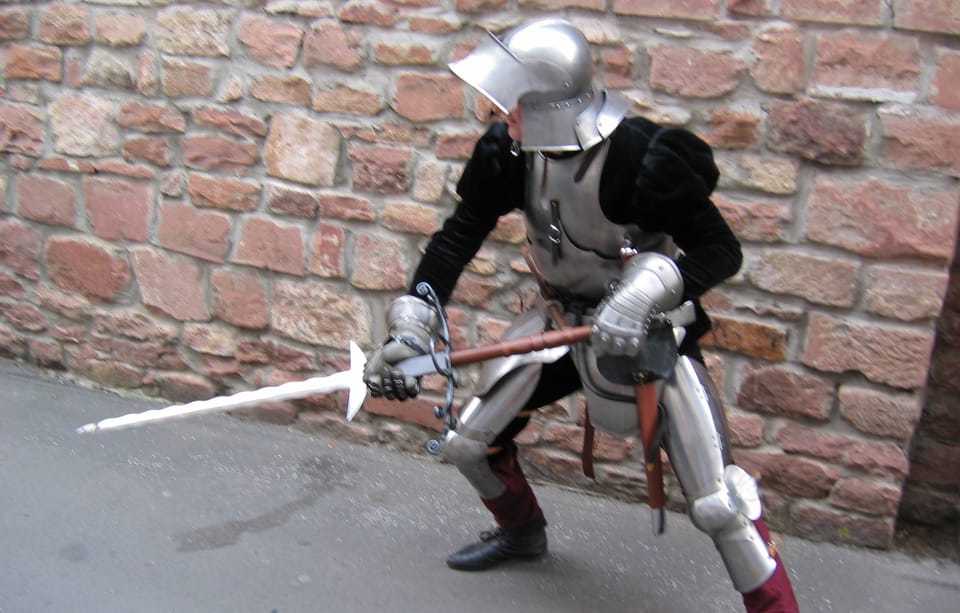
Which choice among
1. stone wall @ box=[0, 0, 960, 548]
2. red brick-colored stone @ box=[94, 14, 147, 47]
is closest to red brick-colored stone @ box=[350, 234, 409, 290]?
stone wall @ box=[0, 0, 960, 548]

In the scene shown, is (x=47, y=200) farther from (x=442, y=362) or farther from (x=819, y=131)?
(x=819, y=131)

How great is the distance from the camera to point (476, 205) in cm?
259

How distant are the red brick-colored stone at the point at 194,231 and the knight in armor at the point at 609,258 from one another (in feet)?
4.93

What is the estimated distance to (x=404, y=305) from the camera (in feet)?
8.36

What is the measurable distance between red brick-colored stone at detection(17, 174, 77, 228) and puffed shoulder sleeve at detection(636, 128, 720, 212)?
2781 millimetres

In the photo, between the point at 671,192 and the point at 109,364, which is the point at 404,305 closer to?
the point at 671,192

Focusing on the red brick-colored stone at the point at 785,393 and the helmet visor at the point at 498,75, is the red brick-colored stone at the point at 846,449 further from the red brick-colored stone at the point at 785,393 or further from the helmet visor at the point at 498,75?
the helmet visor at the point at 498,75

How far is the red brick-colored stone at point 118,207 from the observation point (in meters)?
3.92

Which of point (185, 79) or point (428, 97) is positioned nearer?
point (428, 97)

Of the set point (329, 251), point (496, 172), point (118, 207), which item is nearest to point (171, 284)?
point (118, 207)

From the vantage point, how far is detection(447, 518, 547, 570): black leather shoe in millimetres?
2924

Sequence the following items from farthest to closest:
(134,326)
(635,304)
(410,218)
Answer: (134,326) < (410,218) < (635,304)

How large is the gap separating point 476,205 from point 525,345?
468mm

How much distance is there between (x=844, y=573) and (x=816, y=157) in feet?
4.22
